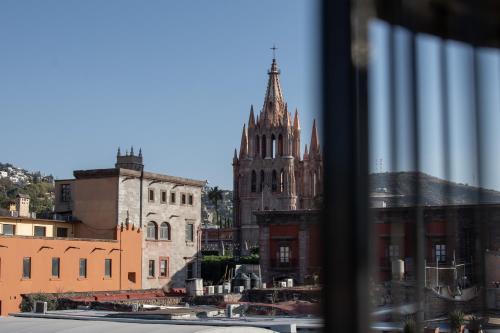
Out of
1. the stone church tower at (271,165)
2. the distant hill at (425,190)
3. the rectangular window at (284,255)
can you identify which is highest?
the stone church tower at (271,165)

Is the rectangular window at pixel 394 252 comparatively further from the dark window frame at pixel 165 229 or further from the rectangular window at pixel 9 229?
the dark window frame at pixel 165 229

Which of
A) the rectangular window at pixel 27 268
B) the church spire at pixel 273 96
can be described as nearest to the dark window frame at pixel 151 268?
the rectangular window at pixel 27 268

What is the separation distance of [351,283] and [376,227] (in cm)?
30

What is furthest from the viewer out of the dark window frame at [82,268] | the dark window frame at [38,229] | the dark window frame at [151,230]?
the dark window frame at [151,230]

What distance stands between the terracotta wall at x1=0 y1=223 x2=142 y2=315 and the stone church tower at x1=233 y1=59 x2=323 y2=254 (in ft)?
147

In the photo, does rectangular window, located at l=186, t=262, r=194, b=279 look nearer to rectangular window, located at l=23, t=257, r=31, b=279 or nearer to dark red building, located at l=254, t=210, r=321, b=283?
dark red building, located at l=254, t=210, r=321, b=283

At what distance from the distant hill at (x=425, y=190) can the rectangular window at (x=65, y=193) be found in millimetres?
39813

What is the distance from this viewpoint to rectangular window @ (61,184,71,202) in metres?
41.1

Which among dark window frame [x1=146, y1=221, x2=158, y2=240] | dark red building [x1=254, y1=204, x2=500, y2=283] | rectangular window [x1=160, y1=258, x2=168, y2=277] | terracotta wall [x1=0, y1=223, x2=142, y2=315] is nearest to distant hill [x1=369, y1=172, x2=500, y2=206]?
dark red building [x1=254, y1=204, x2=500, y2=283]

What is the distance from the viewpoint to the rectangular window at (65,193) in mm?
41062

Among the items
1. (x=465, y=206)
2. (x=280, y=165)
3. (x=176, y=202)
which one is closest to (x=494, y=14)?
(x=465, y=206)

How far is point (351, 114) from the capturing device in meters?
1.88

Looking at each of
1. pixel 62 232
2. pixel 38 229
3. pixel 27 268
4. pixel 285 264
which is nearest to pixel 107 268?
pixel 62 232

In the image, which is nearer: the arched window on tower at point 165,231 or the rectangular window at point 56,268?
the rectangular window at point 56,268
